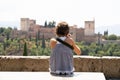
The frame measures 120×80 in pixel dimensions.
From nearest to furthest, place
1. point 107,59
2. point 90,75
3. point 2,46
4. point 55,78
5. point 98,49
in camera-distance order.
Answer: point 55,78 → point 90,75 → point 107,59 → point 2,46 → point 98,49

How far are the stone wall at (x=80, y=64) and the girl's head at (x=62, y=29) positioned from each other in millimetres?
1826

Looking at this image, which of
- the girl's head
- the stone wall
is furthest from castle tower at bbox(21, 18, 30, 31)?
the girl's head

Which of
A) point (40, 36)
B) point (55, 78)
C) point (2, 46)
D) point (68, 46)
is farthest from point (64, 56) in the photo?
point (40, 36)

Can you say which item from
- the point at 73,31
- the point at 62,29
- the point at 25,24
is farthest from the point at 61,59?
the point at 25,24

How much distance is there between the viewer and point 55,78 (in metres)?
3.60

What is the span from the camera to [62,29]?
396 centimetres

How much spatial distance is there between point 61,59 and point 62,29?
1.12ft

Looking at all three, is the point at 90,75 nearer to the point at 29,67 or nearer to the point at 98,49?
the point at 29,67

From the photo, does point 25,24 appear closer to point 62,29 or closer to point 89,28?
point 89,28

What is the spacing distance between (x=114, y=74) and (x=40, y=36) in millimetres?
89358

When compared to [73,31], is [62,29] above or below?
above

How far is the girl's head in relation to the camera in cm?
393

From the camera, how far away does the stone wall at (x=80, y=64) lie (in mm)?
5789

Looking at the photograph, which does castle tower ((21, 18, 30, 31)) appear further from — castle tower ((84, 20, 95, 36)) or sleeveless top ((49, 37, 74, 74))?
sleeveless top ((49, 37, 74, 74))
